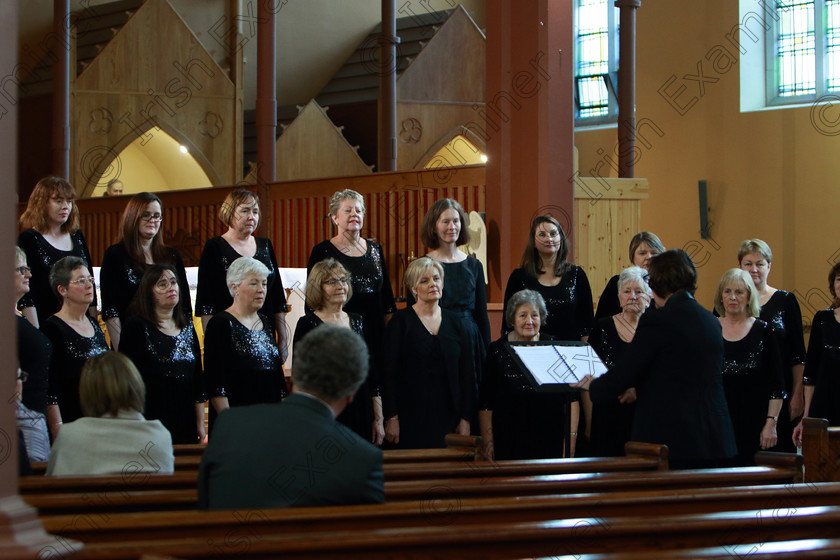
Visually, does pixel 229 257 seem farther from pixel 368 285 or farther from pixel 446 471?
pixel 446 471

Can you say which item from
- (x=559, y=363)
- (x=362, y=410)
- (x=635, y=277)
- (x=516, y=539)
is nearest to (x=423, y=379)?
(x=362, y=410)

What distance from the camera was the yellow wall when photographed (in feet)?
35.6

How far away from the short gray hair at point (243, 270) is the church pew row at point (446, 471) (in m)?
1.21

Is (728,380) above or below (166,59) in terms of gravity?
below

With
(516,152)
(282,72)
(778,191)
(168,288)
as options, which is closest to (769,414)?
(516,152)

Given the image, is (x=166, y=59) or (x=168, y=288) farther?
(x=166, y=59)

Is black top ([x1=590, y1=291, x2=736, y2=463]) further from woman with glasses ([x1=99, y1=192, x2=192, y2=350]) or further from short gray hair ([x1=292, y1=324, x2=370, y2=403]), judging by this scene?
woman with glasses ([x1=99, y1=192, x2=192, y2=350])

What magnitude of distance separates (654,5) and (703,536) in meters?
10.7

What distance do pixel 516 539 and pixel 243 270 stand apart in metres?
2.37

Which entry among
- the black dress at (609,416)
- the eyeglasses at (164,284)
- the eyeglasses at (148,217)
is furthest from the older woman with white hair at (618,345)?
the eyeglasses at (148,217)

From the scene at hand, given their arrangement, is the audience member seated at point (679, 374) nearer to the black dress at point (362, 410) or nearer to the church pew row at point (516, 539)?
the church pew row at point (516, 539)

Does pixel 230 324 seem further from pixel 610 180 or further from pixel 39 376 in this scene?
pixel 610 180

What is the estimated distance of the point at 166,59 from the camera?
13.0 m

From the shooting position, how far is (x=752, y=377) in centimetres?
473
